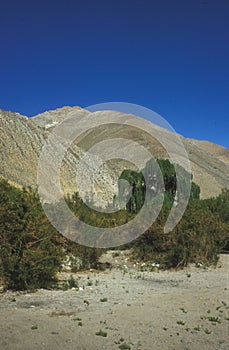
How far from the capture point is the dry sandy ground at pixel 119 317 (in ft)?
20.2

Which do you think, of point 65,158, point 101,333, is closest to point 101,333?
point 101,333

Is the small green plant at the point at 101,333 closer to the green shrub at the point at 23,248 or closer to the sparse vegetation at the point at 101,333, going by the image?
the sparse vegetation at the point at 101,333

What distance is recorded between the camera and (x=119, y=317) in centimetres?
750

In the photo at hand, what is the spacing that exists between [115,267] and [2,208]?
21.0 ft

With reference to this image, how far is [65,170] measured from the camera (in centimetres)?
5116

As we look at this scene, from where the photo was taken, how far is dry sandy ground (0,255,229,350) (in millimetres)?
6145

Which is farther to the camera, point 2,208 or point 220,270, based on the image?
point 220,270

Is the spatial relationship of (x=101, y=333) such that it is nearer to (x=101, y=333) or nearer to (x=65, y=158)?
(x=101, y=333)

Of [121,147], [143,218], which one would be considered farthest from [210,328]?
[121,147]

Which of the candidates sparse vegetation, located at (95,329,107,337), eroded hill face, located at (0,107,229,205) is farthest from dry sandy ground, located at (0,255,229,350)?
eroded hill face, located at (0,107,229,205)

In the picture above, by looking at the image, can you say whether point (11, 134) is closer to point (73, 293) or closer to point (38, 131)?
point (38, 131)

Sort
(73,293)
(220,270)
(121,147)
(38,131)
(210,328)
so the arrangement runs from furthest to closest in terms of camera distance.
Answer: (121,147)
(38,131)
(220,270)
(73,293)
(210,328)

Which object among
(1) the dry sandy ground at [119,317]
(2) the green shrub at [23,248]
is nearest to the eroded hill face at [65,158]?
(2) the green shrub at [23,248]

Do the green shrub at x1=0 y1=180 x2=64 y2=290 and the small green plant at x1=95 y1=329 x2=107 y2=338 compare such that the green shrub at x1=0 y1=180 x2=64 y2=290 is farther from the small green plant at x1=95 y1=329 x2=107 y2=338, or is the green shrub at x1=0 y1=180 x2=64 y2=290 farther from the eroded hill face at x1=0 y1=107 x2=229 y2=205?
the eroded hill face at x1=0 y1=107 x2=229 y2=205
